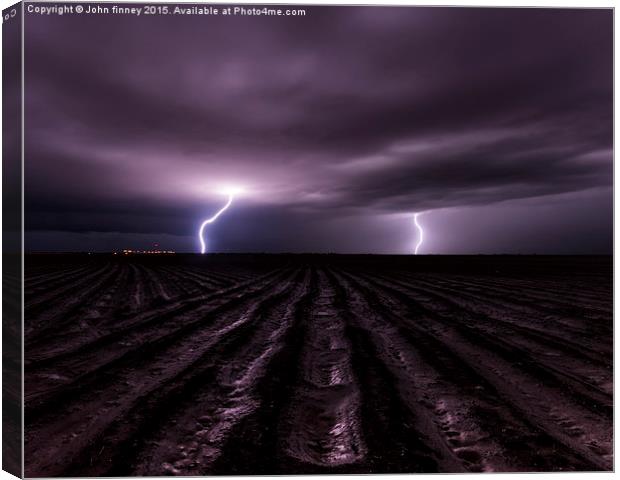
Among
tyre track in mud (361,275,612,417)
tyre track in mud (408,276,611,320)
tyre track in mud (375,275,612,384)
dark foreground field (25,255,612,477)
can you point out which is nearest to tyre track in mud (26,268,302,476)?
dark foreground field (25,255,612,477)

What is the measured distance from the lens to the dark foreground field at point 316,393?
2.47 metres

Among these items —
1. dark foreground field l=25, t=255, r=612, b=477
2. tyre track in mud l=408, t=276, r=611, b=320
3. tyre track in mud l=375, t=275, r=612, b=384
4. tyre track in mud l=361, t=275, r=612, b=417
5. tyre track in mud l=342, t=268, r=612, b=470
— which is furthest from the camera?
A: tyre track in mud l=408, t=276, r=611, b=320

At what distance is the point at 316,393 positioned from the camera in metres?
3.28

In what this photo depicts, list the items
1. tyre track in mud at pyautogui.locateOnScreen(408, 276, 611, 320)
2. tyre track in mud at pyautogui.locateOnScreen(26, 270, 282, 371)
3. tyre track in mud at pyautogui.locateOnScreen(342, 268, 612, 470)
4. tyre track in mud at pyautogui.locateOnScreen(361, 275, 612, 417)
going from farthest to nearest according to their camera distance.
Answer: tyre track in mud at pyautogui.locateOnScreen(408, 276, 611, 320) → tyre track in mud at pyautogui.locateOnScreen(26, 270, 282, 371) → tyre track in mud at pyautogui.locateOnScreen(361, 275, 612, 417) → tyre track in mud at pyautogui.locateOnScreen(342, 268, 612, 470)

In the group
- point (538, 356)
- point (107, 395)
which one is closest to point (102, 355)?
point (107, 395)

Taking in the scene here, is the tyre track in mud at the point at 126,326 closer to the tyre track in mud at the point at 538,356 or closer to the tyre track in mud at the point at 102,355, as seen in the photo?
the tyre track in mud at the point at 102,355

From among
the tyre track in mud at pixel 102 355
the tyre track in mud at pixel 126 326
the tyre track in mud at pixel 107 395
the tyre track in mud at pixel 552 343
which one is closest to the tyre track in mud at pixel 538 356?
the tyre track in mud at pixel 552 343

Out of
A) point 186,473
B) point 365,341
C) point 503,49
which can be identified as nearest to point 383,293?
point 365,341

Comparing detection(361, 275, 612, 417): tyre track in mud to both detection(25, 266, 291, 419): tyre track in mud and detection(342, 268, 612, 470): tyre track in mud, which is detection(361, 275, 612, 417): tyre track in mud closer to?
detection(342, 268, 612, 470): tyre track in mud

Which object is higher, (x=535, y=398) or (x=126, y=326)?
(x=126, y=326)

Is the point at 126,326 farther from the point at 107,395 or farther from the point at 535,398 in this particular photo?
the point at 535,398

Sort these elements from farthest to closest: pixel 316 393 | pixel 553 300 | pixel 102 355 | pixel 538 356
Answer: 1. pixel 553 300
2. pixel 102 355
3. pixel 538 356
4. pixel 316 393

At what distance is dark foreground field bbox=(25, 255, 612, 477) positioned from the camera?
2469mm

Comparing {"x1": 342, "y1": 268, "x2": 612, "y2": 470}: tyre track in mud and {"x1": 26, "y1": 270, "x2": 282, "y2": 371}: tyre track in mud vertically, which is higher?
Answer: {"x1": 26, "y1": 270, "x2": 282, "y2": 371}: tyre track in mud
